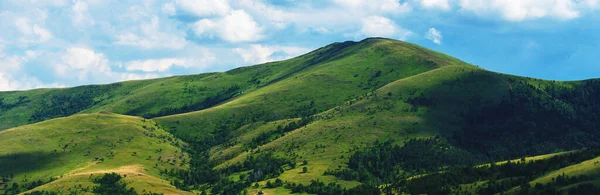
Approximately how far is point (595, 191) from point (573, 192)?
607cm

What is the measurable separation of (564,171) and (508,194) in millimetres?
23963

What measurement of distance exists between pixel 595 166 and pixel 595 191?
24.0m

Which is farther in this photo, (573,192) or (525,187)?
(525,187)

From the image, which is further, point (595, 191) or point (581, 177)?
point (581, 177)

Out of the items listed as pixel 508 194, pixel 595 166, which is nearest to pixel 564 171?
pixel 595 166

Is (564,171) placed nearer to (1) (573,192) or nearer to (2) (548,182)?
(2) (548,182)

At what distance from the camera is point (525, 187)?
192750mm

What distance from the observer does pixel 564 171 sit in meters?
199

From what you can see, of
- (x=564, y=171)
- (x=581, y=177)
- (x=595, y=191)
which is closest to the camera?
(x=595, y=191)

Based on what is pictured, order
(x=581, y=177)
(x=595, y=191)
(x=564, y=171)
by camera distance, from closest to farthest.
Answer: (x=595, y=191)
(x=581, y=177)
(x=564, y=171)

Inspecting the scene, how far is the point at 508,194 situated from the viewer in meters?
192

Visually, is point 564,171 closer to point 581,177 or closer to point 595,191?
point 581,177

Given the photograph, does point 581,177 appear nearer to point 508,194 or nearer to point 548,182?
point 548,182

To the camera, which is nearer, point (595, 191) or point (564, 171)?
point (595, 191)
